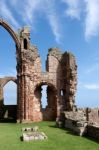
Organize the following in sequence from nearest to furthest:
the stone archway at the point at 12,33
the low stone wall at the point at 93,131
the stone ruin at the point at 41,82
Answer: the low stone wall at the point at 93,131 → the stone ruin at the point at 41,82 → the stone archway at the point at 12,33

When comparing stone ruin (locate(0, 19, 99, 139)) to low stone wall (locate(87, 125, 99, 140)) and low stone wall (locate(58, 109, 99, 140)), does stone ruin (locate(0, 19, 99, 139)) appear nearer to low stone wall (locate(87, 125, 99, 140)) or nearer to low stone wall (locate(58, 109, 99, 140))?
low stone wall (locate(58, 109, 99, 140))

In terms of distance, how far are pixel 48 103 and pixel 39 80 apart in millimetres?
3012

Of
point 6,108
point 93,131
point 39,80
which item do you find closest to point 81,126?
point 93,131

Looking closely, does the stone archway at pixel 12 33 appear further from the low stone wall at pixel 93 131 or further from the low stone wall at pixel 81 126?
the low stone wall at pixel 93 131

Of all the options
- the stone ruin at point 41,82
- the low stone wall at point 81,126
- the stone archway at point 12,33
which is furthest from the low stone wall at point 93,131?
the stone archway at point 12,33

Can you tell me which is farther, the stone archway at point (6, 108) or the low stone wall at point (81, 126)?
the stone archway at point (6, 108)

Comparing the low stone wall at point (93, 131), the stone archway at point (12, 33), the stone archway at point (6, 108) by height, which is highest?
the stone archway at point (12, 33)

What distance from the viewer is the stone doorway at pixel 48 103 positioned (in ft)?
103

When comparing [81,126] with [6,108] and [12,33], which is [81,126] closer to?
[12,33]

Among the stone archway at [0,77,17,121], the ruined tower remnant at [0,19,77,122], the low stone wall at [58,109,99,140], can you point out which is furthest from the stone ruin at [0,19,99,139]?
the stone archway at [0,77,17,121]

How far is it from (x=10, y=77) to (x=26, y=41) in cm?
885

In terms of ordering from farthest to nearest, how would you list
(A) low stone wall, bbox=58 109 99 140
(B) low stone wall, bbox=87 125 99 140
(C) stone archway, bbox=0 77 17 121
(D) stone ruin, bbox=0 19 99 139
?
(C) stone archway, bbox=0 77 17 121
(D) stone ruin, bbox=0 19 99 139
(A) low stone wall, bbox=58 109 99 140
(B) low stone wall, bbox=87 125 99 140

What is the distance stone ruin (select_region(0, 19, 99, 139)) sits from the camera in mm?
29772

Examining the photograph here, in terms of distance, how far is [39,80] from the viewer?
31.0 meters
